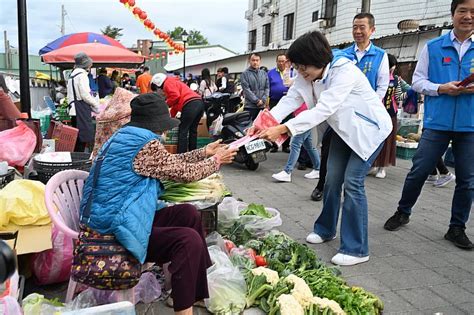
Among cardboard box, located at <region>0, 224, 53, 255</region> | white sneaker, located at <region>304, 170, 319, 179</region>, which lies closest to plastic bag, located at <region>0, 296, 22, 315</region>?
cardboard box, located at <region>0, 224, 53, 255</region>

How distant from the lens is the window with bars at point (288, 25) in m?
25.0

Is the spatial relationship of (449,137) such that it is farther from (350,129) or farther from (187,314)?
(187,314)

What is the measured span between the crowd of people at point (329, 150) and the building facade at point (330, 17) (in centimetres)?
858

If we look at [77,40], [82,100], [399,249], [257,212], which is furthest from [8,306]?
[77,40]

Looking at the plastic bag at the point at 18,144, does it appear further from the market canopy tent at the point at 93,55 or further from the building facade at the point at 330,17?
the building facade at the point at 330,17

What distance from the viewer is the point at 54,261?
297 centimetres

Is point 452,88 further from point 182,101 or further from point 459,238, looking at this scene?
point 182,101

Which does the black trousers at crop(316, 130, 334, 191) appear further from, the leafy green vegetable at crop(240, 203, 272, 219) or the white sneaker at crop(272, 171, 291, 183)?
the leafy green vegetable at crop(240, 203, 272, 219)

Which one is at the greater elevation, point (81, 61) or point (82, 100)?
point (81, 61)

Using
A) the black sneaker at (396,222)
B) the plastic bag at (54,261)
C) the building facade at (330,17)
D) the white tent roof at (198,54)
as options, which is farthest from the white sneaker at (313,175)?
the white tent roof at (198,54)

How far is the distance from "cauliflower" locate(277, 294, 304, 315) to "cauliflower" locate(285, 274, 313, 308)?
0.06 metres

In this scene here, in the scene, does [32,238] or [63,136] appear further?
[63,136]

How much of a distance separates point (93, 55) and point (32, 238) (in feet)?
32.9

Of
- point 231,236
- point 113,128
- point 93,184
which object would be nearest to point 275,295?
point 231,236
